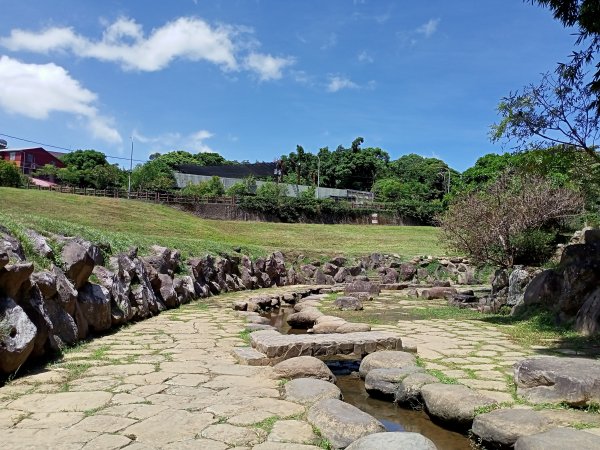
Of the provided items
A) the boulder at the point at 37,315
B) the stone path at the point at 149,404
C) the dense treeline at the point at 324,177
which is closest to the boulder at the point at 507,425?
the stone path at the point at 149,404

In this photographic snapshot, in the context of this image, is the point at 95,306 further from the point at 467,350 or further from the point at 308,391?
the point at 467,350

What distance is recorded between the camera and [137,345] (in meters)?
6.59

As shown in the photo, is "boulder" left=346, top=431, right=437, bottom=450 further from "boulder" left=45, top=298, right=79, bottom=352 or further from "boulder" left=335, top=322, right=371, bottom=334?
"boulder" left=335, top=322, right=371, bottom=334

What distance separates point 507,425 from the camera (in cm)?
362

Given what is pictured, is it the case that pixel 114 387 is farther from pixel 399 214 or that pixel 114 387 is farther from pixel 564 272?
pixel 399 214

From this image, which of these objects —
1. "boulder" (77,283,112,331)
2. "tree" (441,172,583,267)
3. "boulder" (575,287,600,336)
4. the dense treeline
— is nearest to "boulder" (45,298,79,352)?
"boulder" (77,283,112,331)

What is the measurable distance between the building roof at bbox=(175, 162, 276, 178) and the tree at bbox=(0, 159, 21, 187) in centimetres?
2009

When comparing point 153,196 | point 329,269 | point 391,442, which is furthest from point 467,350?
point 153,196

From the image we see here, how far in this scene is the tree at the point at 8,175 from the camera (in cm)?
4044

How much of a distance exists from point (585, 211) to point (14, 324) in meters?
14.6

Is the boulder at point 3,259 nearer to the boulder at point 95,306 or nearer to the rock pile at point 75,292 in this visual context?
the rock pile at point 75,292

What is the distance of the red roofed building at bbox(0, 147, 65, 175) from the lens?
6638 centimetres

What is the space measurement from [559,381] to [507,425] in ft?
3.14

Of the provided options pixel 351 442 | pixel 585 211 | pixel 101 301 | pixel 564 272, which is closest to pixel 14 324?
pixel 101 301
